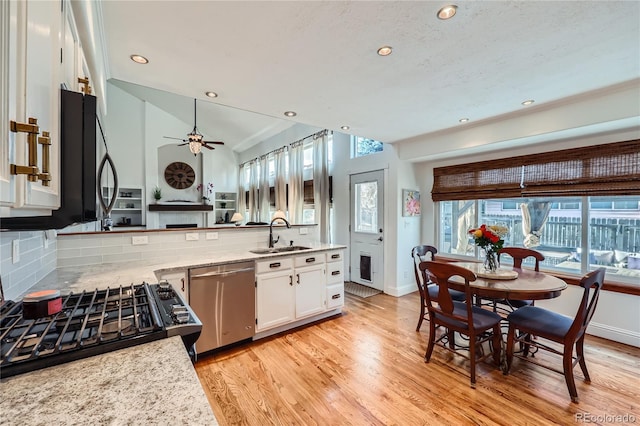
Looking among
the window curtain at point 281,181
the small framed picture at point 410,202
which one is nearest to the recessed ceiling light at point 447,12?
the small framed picture at point 410,202

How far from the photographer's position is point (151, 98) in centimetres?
704

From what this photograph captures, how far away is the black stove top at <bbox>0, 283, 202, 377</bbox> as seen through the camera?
0.84 m

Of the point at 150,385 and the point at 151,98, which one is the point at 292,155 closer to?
the point at 151,98

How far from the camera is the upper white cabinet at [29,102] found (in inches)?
23.1

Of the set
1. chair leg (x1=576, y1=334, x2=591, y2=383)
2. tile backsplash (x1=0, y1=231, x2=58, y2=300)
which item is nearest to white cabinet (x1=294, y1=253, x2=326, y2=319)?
tile backsplash (x1=0, y1=231, x2=58, y2=300)

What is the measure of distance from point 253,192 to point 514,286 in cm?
707

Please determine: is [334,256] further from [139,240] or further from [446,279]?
[139,240]

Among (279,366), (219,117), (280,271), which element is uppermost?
(219,117)

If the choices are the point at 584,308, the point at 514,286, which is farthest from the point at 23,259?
the point at 584,308

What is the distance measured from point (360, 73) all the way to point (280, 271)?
2.11 meters

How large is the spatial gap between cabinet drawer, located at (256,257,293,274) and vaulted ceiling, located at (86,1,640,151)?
1.67 metres

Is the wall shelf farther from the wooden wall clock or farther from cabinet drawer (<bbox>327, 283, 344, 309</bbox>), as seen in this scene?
cabinet drawer (<bbox>327, 283, 344, 309</bbox>)

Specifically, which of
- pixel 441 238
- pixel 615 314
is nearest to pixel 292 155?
pixel 441 238

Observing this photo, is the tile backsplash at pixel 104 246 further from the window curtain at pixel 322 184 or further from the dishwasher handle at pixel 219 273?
the window curtain at pixel 322 184
